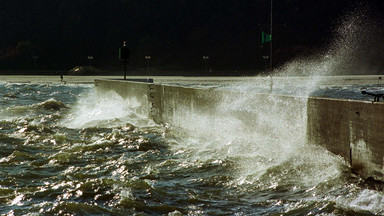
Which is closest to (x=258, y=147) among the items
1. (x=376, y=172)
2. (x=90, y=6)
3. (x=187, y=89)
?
(x=376, y=172)

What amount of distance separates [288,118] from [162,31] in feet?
339

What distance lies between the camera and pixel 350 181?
704cm

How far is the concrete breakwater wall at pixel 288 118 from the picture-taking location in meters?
6.90

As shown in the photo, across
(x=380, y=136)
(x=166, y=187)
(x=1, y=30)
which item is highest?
(x=1, y=30)

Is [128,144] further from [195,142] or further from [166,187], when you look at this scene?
[166,187]

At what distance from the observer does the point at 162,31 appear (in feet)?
363

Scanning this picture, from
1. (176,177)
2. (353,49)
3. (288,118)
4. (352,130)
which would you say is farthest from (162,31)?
(352,130)

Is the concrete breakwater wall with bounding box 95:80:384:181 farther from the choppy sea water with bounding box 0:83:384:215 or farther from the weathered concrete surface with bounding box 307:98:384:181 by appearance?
the choppy sea water with bounding box 0:83:384:215

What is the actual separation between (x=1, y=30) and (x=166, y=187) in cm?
11584

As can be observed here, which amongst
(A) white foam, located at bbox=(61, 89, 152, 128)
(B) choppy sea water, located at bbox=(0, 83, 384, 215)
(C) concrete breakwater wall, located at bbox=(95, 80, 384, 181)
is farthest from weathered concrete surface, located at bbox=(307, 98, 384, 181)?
(A) white foam, located at bbox=(61, 89, 152, 128)

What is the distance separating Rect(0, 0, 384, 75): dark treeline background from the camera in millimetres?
102125

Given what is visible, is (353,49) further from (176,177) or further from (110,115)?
(176,177)

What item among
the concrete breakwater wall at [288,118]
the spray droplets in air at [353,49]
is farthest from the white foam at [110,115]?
the spray droplets in air at [353,49]

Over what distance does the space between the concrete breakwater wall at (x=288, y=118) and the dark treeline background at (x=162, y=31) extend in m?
84.1
